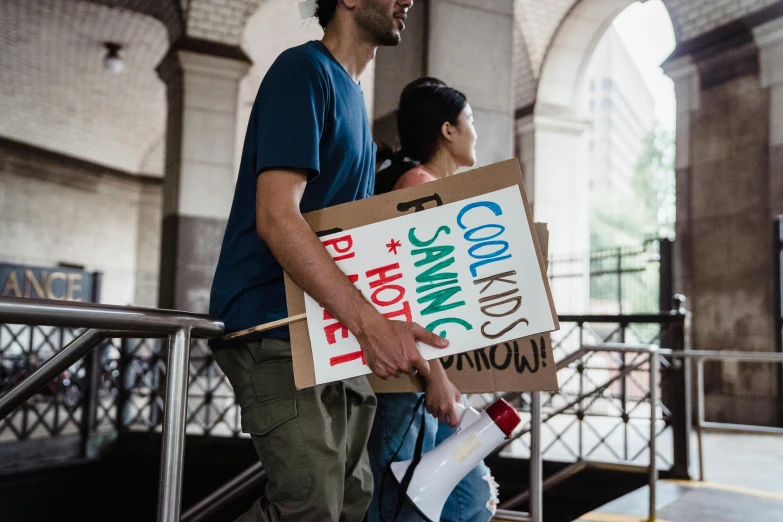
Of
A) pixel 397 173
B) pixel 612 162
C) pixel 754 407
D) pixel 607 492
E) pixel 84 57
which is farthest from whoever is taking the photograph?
pixel 612 162

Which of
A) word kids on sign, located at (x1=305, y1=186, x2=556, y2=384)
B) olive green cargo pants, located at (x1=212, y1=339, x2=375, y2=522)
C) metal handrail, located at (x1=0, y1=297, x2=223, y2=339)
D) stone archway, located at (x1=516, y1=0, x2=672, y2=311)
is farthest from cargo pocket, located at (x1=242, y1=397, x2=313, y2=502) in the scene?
stone archway, located at (x1=516, y1=0, x2=672, y2=311)

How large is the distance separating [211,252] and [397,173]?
27.5 ft

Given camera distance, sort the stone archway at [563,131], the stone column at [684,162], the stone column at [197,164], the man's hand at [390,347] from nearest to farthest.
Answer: the man's hand at [390,347] → the stone column at [684,162] → the stone column at [197,164] → the stone archway at [563,131]

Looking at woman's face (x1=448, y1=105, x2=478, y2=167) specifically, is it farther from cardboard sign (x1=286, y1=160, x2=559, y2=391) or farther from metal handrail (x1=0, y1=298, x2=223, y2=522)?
metal handrail (x1=0, y1=298, x2=223, y2=522)

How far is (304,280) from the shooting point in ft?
5.09

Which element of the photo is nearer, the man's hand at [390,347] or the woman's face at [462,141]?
the man's hand at [390,347]

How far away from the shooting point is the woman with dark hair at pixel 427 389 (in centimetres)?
223

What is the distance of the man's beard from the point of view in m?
1.86

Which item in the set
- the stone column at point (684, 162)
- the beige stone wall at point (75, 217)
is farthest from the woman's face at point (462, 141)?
the beige stone wall at point (75, 217)

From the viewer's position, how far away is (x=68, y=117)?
1798cm

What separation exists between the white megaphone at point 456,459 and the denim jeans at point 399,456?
0.58 feet

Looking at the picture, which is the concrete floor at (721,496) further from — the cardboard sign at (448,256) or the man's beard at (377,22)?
the man's beard at (377,22)

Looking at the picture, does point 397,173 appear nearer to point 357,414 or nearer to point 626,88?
point 357,414

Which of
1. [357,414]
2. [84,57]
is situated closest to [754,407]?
[357,414]
